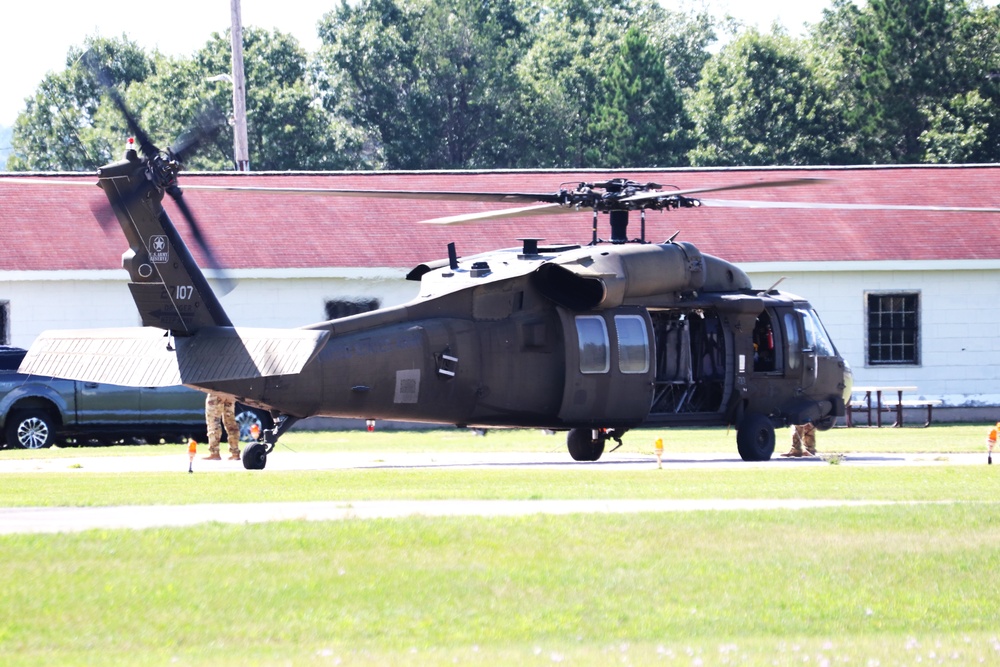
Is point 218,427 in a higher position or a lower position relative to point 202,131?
lower

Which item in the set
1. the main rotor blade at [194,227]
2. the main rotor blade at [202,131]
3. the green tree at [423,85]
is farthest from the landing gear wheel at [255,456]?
the green tree at [423,85]

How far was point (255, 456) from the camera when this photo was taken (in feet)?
72.6

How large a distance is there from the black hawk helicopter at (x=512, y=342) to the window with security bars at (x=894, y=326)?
13.2 m

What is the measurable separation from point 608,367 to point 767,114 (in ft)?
180

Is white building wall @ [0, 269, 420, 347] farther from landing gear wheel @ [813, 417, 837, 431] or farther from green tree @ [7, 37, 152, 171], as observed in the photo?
green tree @ [7, 37, 152, 171]

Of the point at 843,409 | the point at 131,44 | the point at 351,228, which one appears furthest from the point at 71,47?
the point at 843,409

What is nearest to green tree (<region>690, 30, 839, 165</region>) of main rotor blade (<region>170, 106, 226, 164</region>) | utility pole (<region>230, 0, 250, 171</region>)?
utility pole (<region>230, 0, 250, 171</region>)

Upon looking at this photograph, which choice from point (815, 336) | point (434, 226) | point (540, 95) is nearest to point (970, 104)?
point (540, 95)

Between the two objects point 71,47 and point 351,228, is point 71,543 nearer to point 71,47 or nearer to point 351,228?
point 351,228

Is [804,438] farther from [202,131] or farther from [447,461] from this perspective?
[202,131]

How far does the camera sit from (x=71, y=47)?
10169cm

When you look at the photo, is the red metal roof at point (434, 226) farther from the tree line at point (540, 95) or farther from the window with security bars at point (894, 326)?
the tree line at point (540, 95)

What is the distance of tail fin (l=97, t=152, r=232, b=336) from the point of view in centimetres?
2028

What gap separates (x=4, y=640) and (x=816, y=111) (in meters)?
67.9
